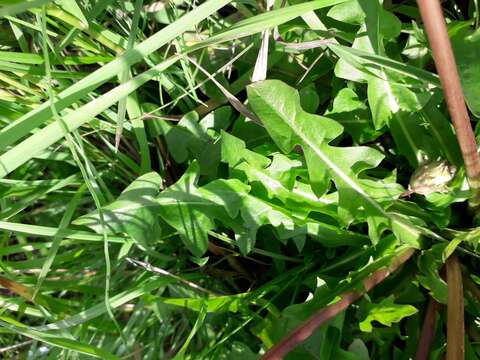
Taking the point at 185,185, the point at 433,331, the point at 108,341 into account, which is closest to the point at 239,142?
the point at 185,185

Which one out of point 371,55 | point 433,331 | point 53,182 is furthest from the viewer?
point 53,182

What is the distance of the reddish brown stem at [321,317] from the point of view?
37.0 inches

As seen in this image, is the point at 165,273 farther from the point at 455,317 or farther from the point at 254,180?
the point at 455,317

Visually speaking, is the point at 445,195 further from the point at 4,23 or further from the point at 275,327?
the point at 4,23

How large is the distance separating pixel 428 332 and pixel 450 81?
497 mm

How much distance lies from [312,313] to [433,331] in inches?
8.6

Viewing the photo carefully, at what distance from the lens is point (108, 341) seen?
1.33 m

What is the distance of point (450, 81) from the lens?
781 mm

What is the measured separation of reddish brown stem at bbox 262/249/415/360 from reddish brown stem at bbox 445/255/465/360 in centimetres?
9

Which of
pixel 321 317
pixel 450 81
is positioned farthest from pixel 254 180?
pixel 450 81

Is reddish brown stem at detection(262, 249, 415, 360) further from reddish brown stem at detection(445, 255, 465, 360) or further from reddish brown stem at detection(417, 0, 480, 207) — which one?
reddish brown stem at detection(417, 0, 480, 207)

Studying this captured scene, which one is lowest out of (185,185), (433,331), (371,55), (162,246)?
(433,331)

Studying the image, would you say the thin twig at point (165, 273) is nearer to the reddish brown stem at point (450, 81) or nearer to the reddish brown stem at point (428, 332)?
the reddish brown stem at point (428, 332)

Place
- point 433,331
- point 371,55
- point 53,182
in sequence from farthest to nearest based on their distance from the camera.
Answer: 1. point 53,182
2. point 433,331
3. point 371,55
